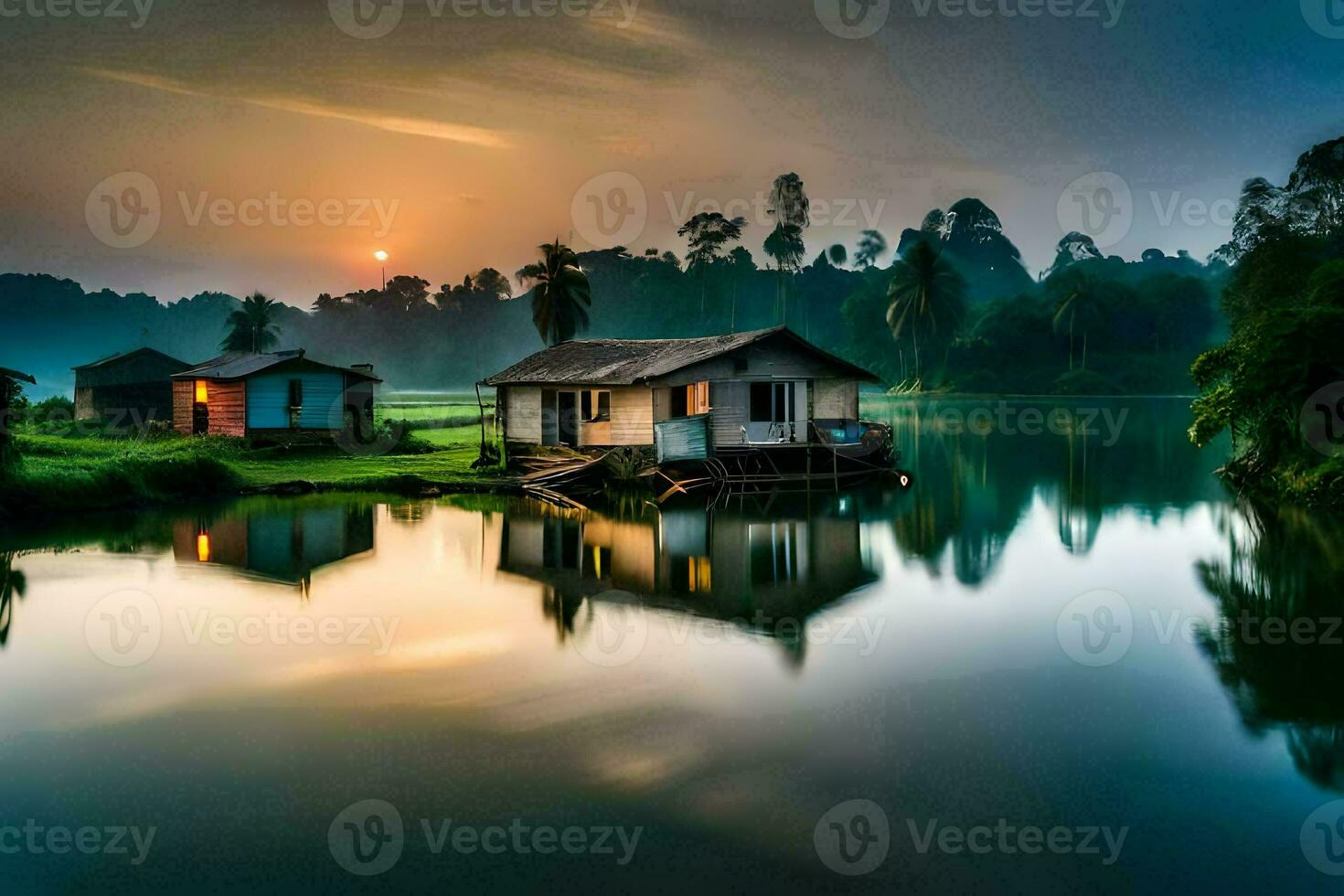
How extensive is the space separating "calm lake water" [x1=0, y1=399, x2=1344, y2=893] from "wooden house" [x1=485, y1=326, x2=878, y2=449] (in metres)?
10.6

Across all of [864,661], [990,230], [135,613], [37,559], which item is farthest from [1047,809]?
[990,230]

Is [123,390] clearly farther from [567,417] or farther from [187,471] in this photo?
[567,417]

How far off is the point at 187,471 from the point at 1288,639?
24921 mm

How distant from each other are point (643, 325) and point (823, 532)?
141 metres

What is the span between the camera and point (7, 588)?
15695 mm

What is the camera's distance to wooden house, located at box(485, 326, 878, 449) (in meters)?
30.4

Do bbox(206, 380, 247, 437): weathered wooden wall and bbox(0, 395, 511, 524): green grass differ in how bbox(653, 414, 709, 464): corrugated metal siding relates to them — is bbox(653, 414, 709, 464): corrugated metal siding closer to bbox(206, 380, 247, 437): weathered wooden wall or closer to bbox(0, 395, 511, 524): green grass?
bbox(0, 395, 511, 524): green grass

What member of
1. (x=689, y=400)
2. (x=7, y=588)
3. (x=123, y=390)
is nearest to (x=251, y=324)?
(x=123, y=390)

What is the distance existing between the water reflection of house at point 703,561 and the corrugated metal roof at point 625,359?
675 cm

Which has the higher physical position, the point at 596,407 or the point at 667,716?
the point at 596,407

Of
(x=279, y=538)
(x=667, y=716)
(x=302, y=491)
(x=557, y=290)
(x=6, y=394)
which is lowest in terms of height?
(x=667, y=716)

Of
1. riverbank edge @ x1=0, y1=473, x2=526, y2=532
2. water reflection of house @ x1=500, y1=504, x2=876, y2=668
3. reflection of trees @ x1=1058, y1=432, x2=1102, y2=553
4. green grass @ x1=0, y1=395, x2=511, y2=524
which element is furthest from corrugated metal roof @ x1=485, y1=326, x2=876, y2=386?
reflection of trees @ x1=1058, y1=432, x2=1102, y2=553

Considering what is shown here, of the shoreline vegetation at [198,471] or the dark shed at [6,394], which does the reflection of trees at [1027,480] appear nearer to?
the shoreline vegetation at [198,471]

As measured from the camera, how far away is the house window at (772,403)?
31.4 m
